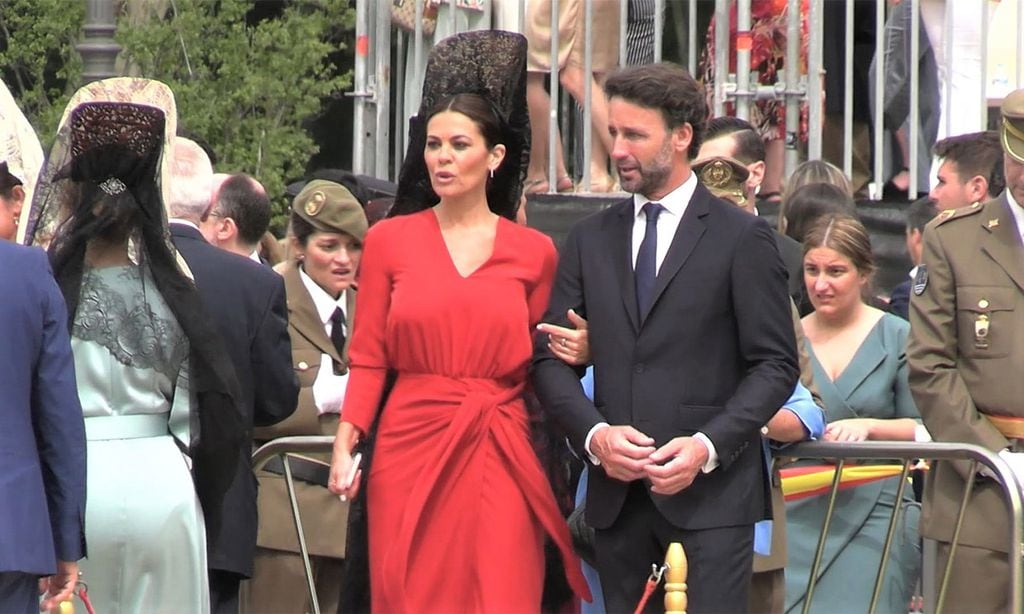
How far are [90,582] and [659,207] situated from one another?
1880mm

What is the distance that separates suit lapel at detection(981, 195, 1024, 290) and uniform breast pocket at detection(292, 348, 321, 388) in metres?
2.33

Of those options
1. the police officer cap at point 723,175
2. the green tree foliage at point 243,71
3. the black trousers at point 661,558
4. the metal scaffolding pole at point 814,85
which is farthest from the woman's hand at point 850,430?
the green tree foliage at point 243,71

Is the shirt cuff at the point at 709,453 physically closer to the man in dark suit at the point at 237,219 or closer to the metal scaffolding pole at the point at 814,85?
the man in dark suit at the point at 237,219

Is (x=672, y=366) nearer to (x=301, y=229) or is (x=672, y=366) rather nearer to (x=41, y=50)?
(x=301, y=229)

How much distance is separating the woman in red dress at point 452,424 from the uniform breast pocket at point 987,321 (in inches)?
54.2

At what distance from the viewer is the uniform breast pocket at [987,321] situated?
21.2ft

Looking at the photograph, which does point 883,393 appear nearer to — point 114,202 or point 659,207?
point 659,207

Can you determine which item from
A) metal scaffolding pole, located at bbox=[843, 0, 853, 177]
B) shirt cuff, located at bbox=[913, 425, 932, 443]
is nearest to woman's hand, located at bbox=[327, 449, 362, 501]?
shirt cuff, located at bbox=[913, 425, 932, 443]

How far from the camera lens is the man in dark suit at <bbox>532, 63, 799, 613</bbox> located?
559cm

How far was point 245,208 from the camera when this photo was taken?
25.1 ft

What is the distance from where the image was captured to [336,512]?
734cm

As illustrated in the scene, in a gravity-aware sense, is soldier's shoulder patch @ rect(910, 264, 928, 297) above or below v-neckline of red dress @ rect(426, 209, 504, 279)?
below

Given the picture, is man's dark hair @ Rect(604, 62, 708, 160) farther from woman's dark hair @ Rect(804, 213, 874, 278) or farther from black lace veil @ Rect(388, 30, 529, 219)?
woman's dark hair @ Rect(804, 213, 874, 278)

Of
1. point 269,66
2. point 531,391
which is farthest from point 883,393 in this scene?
point 269,66
